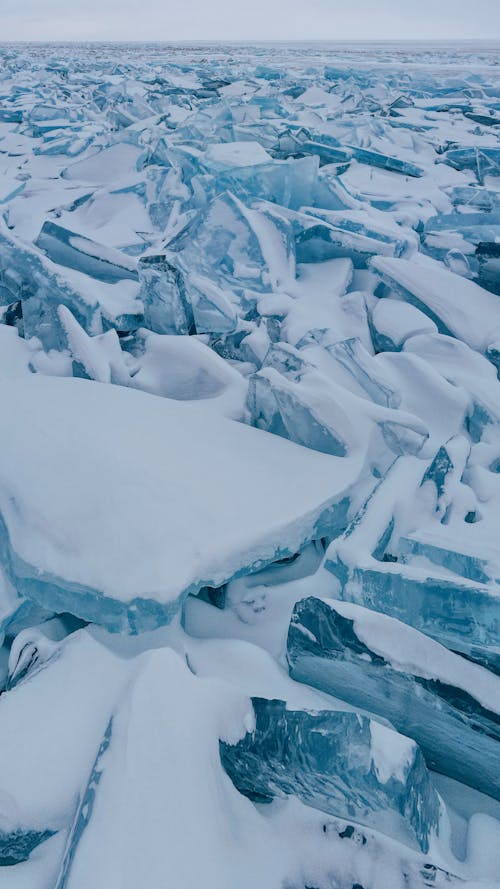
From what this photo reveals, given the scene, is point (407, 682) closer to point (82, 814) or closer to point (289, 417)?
point (82, 814)

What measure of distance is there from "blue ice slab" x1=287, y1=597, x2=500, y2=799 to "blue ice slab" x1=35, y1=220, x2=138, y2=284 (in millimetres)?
1776

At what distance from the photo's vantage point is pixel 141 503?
1.05 m

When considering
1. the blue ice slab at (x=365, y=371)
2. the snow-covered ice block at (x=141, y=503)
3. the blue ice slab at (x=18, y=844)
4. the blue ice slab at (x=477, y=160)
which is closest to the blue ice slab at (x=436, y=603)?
the snow-covered ice block at (x=141, y=503)

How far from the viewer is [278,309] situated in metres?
2.20

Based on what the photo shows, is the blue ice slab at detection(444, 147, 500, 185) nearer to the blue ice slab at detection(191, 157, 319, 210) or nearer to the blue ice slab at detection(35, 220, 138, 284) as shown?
the blue ice slab at detection(191, 157, 319, 210)

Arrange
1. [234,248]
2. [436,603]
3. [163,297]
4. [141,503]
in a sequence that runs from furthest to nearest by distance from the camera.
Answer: [234,248], [163,297], [141,503], [436,603]

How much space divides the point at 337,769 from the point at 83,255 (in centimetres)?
213

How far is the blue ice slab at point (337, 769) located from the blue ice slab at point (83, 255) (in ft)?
6.25

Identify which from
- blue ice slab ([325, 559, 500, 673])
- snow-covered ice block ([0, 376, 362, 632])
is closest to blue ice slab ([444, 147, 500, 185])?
snow-covered ice block ([0, 376, 362, 632])

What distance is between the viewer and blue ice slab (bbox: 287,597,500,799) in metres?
0.80

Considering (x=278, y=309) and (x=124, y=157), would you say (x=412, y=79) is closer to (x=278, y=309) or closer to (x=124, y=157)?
(x=124, y=157)

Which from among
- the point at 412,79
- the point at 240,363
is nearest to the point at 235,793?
the point at 240,363

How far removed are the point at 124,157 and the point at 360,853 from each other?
4.42 metres

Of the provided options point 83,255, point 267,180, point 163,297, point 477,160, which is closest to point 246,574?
point 163,297
